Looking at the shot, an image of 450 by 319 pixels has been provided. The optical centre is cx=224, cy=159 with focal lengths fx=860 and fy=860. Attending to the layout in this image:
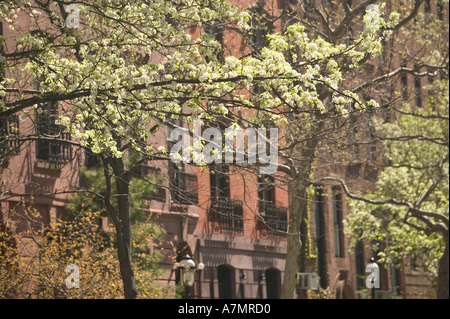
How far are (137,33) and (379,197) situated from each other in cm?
2189

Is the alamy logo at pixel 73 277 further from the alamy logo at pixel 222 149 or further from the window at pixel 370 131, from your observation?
the window at pixel 370 131

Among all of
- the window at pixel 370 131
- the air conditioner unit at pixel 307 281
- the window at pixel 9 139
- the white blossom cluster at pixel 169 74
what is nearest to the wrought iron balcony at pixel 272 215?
the air conditioner unit at pixel 307 281

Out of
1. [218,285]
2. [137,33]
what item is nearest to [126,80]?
[137,33]

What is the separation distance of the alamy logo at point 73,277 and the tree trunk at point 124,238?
2.54 meters

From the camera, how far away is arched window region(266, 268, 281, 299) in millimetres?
34656

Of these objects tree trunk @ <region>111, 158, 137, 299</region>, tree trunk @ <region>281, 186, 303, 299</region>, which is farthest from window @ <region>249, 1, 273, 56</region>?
tree trunk @ <region>281, 186, 303, 299</region>

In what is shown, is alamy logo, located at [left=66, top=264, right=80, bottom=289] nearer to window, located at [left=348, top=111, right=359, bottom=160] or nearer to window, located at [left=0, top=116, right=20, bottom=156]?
window, located at [left=0, top=116, right=20, bottom=156]

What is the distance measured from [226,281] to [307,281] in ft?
14.2

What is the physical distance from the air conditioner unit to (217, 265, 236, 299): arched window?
391 centimetres
